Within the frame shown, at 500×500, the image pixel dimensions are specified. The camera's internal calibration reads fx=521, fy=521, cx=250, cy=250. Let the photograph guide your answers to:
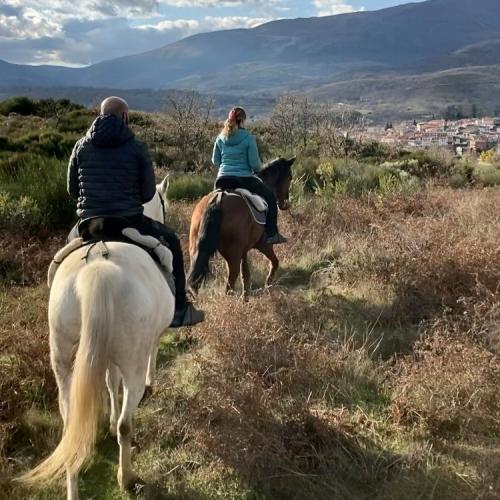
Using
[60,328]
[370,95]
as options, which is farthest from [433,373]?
[370,95]

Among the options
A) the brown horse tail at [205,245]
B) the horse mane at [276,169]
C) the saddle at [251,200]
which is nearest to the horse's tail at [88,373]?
the brown horse tail at [205,245]

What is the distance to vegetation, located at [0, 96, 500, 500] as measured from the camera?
3439 millimetres

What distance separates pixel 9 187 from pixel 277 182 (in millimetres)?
5126

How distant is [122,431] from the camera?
3.41 meters

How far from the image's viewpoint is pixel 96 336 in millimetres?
2980

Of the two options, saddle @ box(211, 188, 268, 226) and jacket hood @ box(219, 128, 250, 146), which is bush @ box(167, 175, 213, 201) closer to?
jacket hood @ box(219, 128, 250, 146)

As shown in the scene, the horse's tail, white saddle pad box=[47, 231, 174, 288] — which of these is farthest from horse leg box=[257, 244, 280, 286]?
the horse's tail

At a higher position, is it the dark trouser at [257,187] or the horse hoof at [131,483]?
the dark trouser at [257,187]

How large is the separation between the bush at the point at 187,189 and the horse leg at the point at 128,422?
953 centimetres

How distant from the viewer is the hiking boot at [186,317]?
15.0 feet

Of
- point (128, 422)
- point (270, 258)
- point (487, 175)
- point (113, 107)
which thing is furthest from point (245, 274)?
point (487, 175)

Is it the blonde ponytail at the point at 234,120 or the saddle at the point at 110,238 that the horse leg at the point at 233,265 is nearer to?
the blonde ponytail at the point at 234,120

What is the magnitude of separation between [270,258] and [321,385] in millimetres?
3229

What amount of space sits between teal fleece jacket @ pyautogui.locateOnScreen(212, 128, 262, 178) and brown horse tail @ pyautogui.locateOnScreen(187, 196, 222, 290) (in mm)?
733
